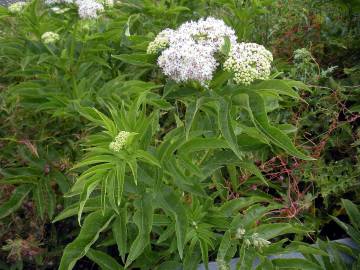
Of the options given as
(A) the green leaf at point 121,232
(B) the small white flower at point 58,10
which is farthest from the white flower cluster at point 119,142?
(B) the small white flower at point 58,10

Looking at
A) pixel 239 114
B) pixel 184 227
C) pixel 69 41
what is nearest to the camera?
pixel 184 227

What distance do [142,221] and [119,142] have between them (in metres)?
0.28

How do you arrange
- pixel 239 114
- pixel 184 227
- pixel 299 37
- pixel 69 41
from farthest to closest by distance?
pixel 299 37 < pixel 69 41 < pixel 239 114 < pixel 184 227

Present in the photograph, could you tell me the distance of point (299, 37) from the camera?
8.77ft

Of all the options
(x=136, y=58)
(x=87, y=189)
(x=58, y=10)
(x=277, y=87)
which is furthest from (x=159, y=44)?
(x=58, y=10)

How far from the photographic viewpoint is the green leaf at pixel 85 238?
5.07 feet

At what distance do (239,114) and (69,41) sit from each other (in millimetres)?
926

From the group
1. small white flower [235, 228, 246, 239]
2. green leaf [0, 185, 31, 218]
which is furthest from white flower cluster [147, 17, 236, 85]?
green leaf [0, 185, 31, 218]

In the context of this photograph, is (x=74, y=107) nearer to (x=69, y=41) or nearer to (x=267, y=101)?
(x=69, y=41)

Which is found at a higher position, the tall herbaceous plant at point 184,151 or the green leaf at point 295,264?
the tall herbaceous plant at point 184,151

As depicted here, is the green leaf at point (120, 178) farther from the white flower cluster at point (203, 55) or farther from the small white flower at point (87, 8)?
the small white flower at point (87, 8)

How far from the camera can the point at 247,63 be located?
139cm

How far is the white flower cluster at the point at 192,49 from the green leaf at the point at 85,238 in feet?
1.79

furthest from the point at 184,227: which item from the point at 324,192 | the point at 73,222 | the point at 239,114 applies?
the point at 73,222
